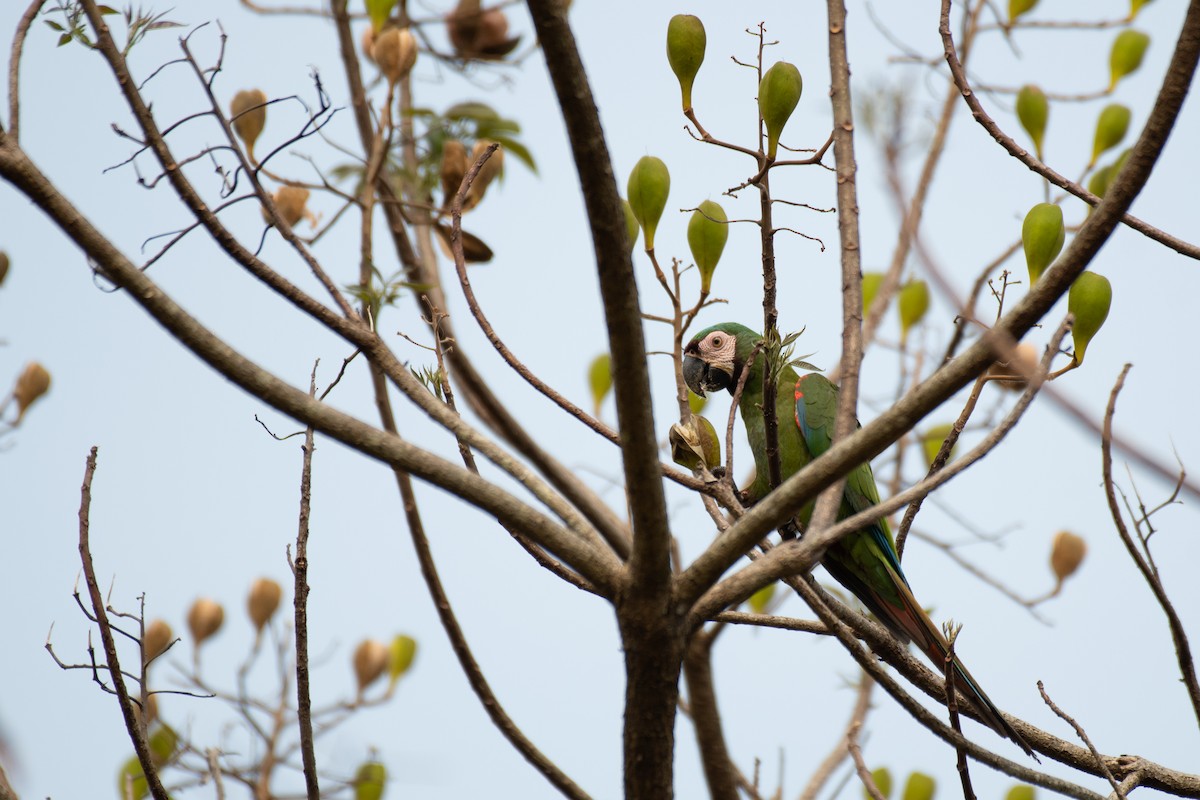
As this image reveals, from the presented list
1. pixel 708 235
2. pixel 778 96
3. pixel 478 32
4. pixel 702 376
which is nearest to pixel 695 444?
pixel 708 235

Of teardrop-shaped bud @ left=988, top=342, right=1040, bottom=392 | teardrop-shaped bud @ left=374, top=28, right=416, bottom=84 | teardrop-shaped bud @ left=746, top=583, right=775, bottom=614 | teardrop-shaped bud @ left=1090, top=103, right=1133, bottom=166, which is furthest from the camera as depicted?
teardrop-shaped bud @ left=746, top=583, right=775, bottom=614

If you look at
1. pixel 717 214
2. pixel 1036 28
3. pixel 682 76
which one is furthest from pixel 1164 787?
pixel 1036 28

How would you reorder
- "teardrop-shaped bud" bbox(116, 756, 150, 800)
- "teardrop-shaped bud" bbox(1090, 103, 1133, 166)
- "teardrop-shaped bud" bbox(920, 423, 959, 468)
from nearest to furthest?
"teardrop-shaped bud" bbox(116, 756, 150, 800)
"teardrop-shaped bud" bbox(1090, 103, 1133, 166)
"teardrop-shaped bud" bbox(920, 423, 959, 468)

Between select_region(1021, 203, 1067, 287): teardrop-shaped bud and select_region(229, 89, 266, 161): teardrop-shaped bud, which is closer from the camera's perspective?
select_region(1021, 203, 1067, 287): teardrop-shaped bud

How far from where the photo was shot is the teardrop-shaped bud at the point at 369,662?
3568 mm

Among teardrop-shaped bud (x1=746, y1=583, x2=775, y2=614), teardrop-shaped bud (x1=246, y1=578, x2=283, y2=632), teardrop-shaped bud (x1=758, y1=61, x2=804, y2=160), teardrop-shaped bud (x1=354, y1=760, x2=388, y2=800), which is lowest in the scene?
teardrop-shaped bud (x1=354, y1=760, x2=388, y2=800)

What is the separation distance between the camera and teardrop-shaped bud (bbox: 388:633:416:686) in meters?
3.60

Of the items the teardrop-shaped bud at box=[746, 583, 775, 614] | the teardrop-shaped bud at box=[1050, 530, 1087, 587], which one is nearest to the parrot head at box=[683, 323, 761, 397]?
the teardrop-shaped bud at box=[746, 583, 775, 614]

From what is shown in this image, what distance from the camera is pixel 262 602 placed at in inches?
126

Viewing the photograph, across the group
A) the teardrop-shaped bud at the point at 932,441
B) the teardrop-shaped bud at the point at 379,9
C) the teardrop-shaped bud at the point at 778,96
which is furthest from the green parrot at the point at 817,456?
the teardrop-shaped bud at the point at 379,9

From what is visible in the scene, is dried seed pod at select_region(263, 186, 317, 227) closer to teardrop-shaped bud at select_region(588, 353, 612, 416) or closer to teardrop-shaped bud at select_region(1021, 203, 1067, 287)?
teardrop-shaped bud at select_region(588, 353, 612, 416)

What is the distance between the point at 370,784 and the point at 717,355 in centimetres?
195

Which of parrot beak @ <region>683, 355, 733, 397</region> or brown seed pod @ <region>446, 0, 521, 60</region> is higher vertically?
brown seed pod @ <region>446, 0, 521, 60</region>

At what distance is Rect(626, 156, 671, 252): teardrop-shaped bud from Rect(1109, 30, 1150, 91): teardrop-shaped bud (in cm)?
205
